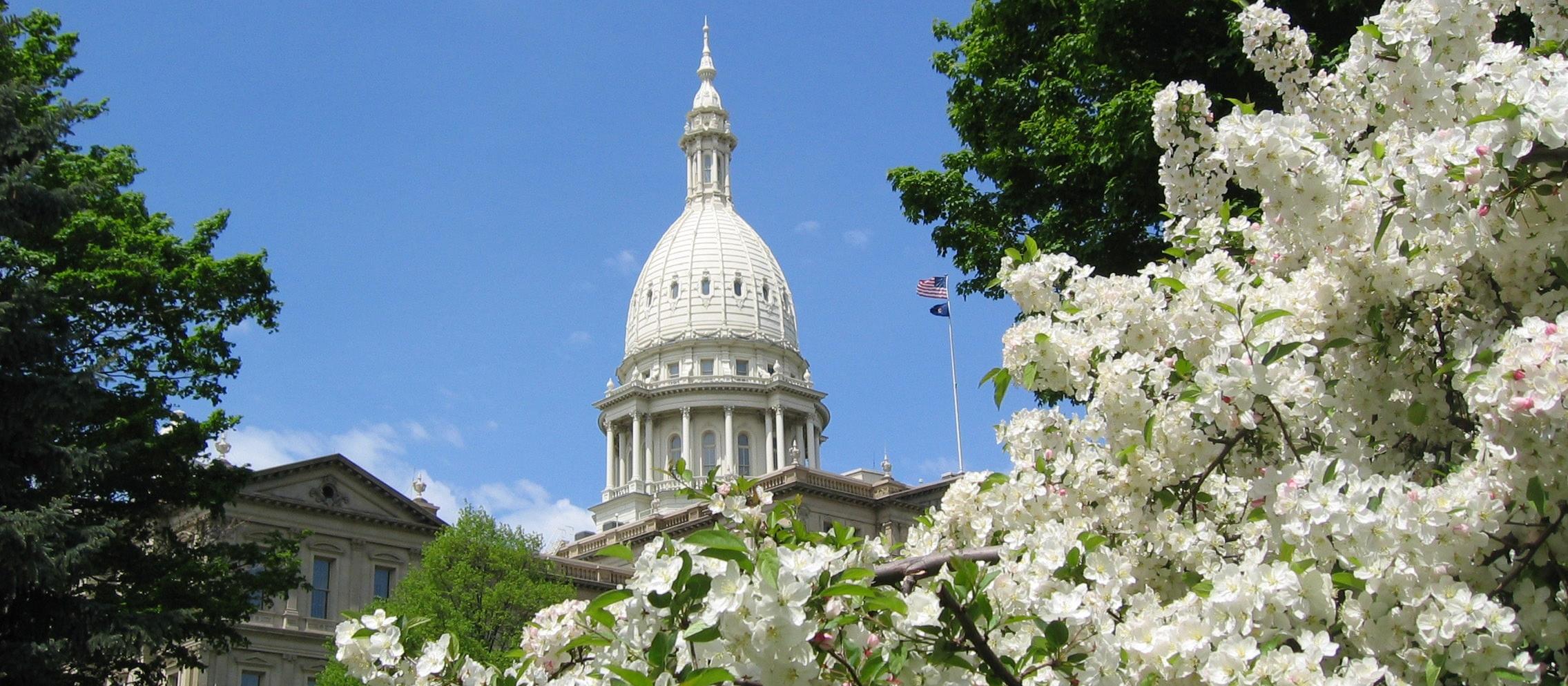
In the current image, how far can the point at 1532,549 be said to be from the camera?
4.81 meters

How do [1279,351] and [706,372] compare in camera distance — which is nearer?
[1279,351]

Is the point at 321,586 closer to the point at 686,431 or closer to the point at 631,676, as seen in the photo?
the point at 686,431

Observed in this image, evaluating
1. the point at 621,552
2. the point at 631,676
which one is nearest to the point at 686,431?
the point at 621,552

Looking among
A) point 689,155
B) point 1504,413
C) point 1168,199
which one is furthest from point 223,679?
point 689,155

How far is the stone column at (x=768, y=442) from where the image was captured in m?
98.2

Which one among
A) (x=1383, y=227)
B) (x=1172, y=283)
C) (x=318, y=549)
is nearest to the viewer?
(x=1383, y=227)

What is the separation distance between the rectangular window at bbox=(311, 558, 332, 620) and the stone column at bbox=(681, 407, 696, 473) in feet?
137

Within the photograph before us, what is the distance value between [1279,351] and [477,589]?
4186 centimetres

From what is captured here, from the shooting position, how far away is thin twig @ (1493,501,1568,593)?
15.7 feet

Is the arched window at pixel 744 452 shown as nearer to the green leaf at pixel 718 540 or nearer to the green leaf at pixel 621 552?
the green leaf at pixel 621 552

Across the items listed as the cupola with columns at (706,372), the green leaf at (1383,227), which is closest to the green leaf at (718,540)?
the green leaf at (1383,227)

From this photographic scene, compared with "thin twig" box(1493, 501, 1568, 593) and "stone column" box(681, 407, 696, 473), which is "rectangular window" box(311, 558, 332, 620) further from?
"thin twig" box(1493, 501, 1568, 593)

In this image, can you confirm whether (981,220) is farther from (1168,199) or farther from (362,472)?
(362,472)

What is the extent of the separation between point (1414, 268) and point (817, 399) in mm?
98415
